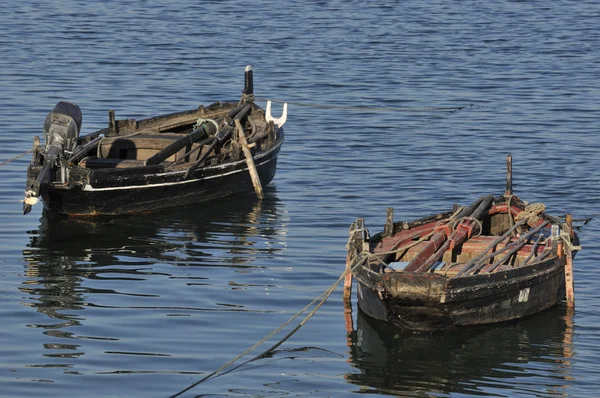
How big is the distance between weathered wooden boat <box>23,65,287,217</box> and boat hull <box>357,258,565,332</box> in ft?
21.2

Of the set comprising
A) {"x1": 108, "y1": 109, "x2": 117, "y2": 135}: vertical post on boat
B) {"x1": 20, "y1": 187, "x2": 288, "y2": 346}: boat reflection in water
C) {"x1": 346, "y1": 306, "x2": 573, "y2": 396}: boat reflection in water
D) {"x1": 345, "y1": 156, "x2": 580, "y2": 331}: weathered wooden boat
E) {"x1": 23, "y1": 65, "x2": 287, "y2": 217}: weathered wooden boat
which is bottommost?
{"x1": 346, "y1": 306, "x2": 573, "y2": 396}: boat reflection in water

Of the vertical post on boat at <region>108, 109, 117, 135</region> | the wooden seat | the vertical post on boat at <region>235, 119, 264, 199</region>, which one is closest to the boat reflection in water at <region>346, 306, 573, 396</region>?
the vertical post on boat at <region>235, 119, 264, 199</region>

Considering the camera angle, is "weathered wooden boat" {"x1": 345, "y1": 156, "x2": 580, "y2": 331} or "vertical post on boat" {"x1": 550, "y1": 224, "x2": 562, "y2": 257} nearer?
"weathered wooden boat" {"x1": 345, "y1": 156, "x2": 580, "y2": 331}

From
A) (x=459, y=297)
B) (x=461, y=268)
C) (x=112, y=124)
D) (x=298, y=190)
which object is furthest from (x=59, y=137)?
(x=459, y=297)

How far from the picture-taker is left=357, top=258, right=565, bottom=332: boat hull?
1527 cm

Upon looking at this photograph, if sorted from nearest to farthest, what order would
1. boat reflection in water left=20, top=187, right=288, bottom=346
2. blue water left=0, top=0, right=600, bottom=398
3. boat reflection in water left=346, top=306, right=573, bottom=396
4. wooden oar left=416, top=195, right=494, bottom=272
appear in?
boat reflection in water left=346, top=306, right=573, bottom=396 < blue water left=0, top=0, right=600, bottom=398 < wooden oar left=416, top=195, right=494, bottom=272 < boat reflection in water left=20, top=187, right=288, bottom=346

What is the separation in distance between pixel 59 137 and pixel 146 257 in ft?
9.17

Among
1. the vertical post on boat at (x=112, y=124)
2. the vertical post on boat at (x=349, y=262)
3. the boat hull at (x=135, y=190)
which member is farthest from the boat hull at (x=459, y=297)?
the vertical post on boat at (x=112, y=124)

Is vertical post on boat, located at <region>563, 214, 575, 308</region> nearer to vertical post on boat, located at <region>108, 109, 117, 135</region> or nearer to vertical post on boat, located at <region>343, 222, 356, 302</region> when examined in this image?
vertical post on boat, located at <region>343, 222, 356, 302</region>

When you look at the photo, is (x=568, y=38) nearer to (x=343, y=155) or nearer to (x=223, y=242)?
(x=343, y=155)

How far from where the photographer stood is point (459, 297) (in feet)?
50.6

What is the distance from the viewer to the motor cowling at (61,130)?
21.1 metres

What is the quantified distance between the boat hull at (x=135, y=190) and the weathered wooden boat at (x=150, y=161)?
2 centimetres

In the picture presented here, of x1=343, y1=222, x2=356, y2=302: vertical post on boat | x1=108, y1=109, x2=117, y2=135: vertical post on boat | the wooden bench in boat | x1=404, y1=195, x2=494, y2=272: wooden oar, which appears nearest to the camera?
x1=404, y1=195, x2=494, y2=272: wooden oar
